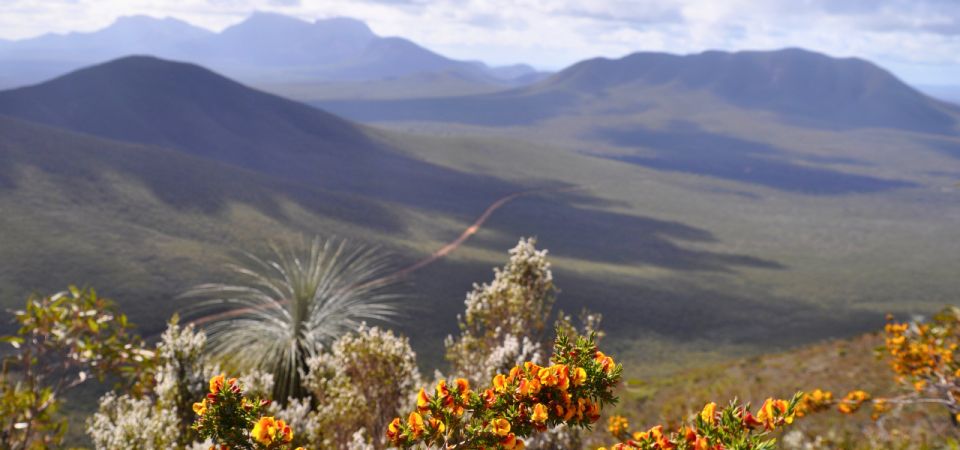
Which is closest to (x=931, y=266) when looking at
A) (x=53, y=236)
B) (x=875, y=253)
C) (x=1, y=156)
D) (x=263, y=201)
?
(x=875, y=253)

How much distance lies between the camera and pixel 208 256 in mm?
33500

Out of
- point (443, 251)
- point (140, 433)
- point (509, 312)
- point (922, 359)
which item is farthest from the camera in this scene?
point (443, 251)

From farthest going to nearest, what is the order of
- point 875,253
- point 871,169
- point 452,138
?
point 871,169 → point 452,138 → point 875,253

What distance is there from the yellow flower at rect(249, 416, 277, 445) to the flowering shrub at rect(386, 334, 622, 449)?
461 mm

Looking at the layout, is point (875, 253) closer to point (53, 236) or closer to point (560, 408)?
point (53, 236)

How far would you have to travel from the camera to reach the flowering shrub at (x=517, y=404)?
9.42 ft

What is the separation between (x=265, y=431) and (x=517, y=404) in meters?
1.04

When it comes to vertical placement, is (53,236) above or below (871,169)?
below

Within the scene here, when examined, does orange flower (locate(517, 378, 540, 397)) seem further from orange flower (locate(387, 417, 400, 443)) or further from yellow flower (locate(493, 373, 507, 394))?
orange flower (locate(387, 417, 400, 443))

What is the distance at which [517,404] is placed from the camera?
2.99 m

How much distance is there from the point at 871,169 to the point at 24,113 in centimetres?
12150

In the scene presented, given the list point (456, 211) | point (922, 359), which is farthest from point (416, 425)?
point (456, 211)

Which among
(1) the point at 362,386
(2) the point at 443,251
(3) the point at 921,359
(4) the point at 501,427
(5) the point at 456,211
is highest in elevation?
(4) the point at 501,427

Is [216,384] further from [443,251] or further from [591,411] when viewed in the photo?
[443,251]
